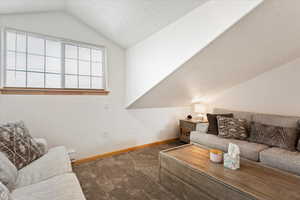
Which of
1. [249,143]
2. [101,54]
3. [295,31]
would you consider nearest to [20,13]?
[101,54]

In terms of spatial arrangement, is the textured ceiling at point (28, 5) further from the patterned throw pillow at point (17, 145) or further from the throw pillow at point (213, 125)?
the throw pillow at point (213, 125)

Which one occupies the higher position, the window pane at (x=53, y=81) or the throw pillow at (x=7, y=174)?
the window pane at (x=53, y=81)

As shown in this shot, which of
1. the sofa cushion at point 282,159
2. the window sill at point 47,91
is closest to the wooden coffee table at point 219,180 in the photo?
the sofa cushion at point 282,159

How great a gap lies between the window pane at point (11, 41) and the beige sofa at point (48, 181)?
1660 mm

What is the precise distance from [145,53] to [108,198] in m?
2.08

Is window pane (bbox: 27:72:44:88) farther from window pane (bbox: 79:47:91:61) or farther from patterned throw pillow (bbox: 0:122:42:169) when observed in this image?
patterned throw pillow (bbox: 0:122:42:169)

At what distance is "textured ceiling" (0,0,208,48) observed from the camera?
1.72 metres

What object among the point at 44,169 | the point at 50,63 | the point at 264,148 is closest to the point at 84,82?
the point at 50,63

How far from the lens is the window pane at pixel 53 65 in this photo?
2.34 meters

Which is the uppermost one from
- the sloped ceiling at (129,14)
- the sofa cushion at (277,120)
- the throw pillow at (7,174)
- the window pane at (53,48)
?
the sloped ceiling at (129,14)

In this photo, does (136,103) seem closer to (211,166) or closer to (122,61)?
(122,61)

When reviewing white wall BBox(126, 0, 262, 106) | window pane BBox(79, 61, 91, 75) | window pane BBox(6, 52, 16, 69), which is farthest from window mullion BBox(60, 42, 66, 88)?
white wall BBox(126, 0, 262, 106)

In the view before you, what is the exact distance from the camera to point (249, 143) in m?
2.20

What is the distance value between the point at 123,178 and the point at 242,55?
245 cm
